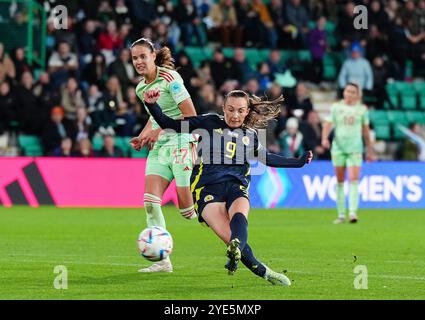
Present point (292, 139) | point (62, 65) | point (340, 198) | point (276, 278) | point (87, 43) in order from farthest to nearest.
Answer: point (87, 43) < point (62, 65) < point (292, 139) < point (340, 198) < point (276, 278)

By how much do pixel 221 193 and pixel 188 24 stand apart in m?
16.8

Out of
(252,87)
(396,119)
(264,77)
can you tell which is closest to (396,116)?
(396,119)

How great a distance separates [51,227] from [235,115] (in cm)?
A: 710

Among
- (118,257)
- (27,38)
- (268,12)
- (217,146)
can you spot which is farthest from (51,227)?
(268,12)

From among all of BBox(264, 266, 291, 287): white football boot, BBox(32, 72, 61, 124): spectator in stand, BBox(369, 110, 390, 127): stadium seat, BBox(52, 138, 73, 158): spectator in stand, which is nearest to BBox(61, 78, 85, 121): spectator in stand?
BBox(32, 72, 61, 124): spectator in stand

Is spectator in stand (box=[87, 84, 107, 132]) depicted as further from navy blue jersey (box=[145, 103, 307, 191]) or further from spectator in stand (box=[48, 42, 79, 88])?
navy blue jersey (box=[145, 103, 307, 191])

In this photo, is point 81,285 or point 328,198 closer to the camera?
point 81,285

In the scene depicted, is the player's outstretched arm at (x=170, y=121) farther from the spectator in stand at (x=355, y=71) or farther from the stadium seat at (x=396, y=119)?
the stadium seat at (x=396, y=119)

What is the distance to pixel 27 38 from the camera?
2434cm

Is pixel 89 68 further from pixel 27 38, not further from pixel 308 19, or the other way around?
pixel 308 19

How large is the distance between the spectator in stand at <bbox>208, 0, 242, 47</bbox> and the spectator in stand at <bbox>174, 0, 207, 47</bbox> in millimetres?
575

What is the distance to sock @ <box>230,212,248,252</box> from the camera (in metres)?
9.36

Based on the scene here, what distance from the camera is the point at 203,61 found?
84.0ft

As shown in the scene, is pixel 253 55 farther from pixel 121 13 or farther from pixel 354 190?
pixel 354 190
